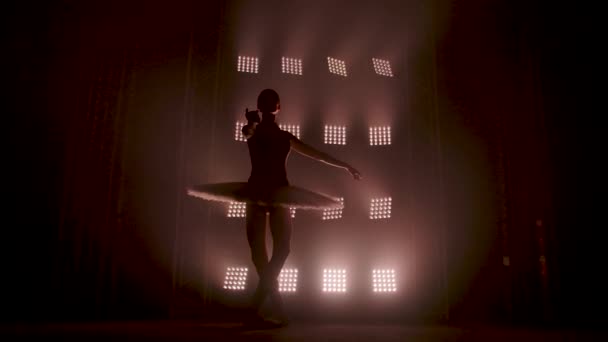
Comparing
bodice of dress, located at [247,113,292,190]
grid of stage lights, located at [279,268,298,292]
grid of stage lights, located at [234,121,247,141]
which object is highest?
grid of stage lights, located at [234,121,247,141]

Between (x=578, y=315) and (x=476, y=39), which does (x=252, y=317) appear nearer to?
(x=578, y=315)

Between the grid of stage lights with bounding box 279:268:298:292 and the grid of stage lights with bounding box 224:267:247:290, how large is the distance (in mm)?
400

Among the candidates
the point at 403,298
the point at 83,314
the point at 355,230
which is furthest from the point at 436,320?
the point at 83,314

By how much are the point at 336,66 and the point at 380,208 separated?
182 centimetres

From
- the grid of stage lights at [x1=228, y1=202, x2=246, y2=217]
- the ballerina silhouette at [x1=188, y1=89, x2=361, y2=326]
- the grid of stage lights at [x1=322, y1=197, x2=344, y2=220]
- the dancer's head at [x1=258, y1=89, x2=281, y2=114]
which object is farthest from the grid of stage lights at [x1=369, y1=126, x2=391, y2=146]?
the dancer's head at [x1=258, y1=89, x2=281, y2=114]

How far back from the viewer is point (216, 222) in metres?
5.15

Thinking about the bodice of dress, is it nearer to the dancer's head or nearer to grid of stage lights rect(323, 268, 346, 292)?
the dancer's head

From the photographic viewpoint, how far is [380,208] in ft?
17.6

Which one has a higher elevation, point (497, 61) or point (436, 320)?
point (497, 61)

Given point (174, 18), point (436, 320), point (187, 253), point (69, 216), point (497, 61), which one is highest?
point (174, 18)

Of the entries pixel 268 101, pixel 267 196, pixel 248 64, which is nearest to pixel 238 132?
pixel 248 64

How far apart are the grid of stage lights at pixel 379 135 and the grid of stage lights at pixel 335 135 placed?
0.33 metres

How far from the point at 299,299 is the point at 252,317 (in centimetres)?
163

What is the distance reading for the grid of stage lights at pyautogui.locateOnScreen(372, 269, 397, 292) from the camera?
16.8 ft
